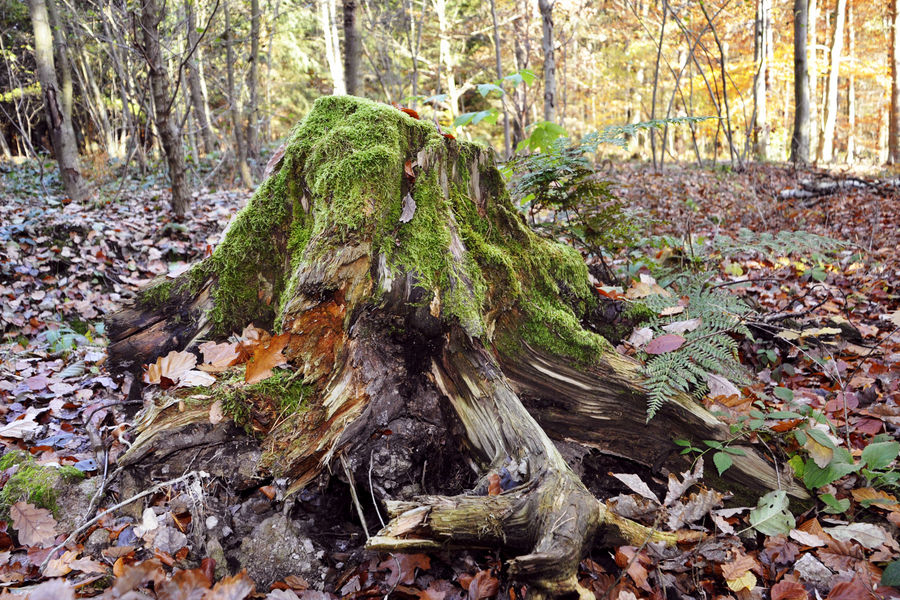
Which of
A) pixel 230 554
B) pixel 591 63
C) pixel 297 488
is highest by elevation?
pixel 591 63

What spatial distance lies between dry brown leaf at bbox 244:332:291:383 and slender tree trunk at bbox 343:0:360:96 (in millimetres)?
5589

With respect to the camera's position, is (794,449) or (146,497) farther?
(794,449)

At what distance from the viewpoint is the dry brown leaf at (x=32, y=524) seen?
78.4 inches

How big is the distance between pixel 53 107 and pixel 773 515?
10640 millimetres

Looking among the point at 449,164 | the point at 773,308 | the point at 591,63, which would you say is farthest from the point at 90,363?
the point at 591,63

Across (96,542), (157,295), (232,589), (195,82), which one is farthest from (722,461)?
(195,82)

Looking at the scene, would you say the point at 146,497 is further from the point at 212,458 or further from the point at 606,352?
the point at 606,352

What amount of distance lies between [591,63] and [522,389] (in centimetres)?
2396

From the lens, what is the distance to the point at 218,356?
8.19 feet

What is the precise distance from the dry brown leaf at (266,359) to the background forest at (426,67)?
18.7 feet

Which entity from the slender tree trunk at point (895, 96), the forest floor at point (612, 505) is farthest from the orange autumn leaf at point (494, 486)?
the slender tree trunk at point (895, 96)

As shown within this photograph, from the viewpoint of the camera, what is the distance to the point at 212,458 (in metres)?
2.19

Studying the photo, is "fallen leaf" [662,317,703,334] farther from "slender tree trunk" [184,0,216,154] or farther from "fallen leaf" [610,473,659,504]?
"slender tree trunk" [184,0,216,154]

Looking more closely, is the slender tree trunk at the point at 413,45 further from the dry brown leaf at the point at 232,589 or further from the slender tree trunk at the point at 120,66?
the dry brown leaf at the point at 232,589
